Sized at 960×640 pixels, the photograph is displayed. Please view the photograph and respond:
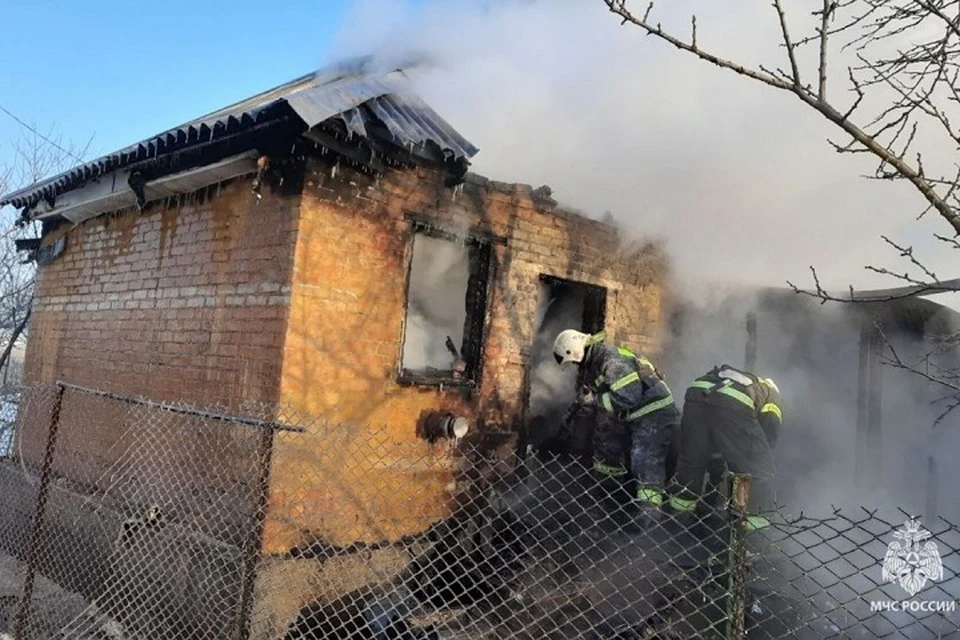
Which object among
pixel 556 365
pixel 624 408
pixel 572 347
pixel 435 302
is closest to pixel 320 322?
pixel 435 302

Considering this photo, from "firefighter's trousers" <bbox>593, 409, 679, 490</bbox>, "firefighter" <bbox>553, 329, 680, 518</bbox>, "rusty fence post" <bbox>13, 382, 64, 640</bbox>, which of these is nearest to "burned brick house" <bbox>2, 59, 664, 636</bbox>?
"firefighter" <bbox>553, 329, 680, 518</bbox>

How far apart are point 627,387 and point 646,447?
20.8 inches

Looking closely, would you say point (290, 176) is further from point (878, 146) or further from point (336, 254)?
point (878, 146)

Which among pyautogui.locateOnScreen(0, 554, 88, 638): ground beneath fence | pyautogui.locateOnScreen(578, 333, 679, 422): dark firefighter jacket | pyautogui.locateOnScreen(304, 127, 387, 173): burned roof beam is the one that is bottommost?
pyautogui.locateOnScreen(0, 554, 88, 638): ground beneath fence

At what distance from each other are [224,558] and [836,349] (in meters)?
8.26

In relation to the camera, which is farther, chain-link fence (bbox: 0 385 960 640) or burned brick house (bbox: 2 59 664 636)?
burned brick house (bbox: 2 59 664 636)

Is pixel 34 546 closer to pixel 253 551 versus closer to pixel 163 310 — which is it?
pixel 253 551

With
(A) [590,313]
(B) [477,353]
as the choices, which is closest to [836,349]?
(A) [590,313]

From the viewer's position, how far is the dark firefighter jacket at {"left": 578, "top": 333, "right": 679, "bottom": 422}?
568 centimetres

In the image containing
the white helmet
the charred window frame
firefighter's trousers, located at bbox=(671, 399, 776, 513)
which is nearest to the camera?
firefighter's trousers, located at bbox=(671, 399, 776, 513)

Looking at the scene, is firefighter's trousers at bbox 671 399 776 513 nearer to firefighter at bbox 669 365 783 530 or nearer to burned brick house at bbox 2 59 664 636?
firefighter at bbox 669 365 783 530

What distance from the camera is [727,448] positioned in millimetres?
5414

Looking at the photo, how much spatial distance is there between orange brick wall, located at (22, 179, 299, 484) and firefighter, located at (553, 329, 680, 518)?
2685 mm

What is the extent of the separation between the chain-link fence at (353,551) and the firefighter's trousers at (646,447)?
246 millimetres
